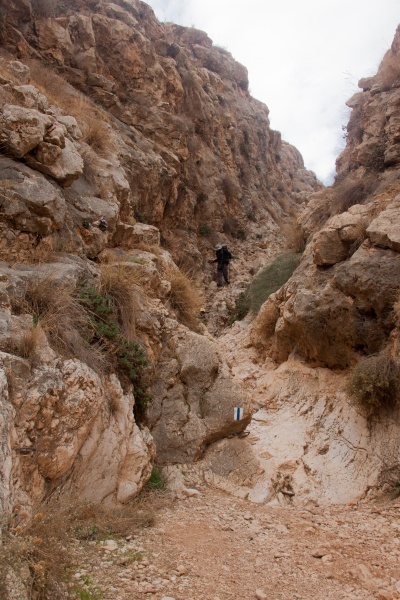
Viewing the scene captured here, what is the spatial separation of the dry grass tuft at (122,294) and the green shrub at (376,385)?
328 cm

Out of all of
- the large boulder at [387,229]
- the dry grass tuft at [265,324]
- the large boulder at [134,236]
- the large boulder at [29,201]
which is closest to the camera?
the large boulder at [29,201]

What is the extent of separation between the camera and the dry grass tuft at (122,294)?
5.88m

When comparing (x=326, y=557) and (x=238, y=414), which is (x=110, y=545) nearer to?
(x=326, y=557)

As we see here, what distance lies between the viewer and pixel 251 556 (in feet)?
12.6

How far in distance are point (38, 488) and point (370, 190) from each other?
933cm

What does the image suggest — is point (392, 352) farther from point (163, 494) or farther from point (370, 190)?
point (370, 190)

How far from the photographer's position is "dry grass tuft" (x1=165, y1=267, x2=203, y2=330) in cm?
786

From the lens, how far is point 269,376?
8.72 meters

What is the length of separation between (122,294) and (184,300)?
2.04 metres

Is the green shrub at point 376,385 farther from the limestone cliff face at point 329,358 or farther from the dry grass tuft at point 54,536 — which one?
the dry grass tuft at point 54,536

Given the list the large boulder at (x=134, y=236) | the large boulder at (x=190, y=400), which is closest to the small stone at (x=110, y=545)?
the large boulder at (x=190, y=400)

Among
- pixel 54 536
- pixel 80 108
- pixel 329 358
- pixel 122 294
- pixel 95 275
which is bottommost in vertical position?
pixel 54 536

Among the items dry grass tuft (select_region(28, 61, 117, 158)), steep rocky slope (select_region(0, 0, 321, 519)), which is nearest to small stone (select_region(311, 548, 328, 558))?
steep rocky slope (select_region(0, 0, 321, 519))

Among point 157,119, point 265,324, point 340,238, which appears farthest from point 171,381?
point 157,119
